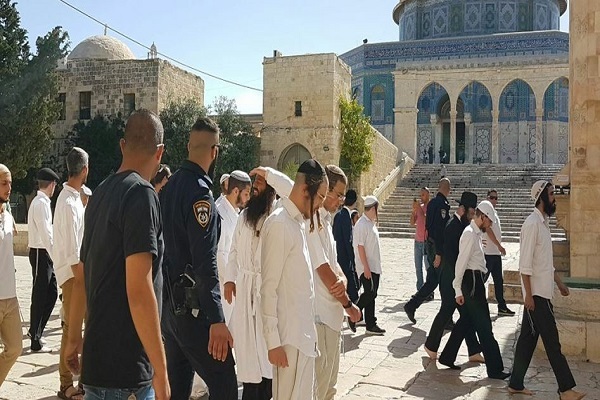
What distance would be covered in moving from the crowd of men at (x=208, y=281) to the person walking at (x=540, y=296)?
0.04ft

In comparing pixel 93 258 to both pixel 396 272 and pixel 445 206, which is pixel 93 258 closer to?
pixel 445 206

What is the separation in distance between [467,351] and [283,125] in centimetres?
1961

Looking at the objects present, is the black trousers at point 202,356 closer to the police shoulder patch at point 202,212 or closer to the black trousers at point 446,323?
the police shoulder patch at point 202,212

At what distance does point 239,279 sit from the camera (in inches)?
152

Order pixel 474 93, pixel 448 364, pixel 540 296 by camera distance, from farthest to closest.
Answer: pixel 474 93 < pixel 448 364 < pixel 540 296

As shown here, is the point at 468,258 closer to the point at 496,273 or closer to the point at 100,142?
the point at 496,273

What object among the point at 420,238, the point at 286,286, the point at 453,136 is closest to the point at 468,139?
the point at 453,136

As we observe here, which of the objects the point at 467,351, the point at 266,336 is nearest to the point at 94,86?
the point at 467,351

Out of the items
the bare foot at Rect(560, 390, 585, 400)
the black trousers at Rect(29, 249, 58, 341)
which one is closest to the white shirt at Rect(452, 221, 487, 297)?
the bare foot at Rect(560, 390, 585, 400)

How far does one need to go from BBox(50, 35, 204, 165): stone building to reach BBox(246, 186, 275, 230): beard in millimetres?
22720

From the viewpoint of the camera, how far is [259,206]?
3791mm

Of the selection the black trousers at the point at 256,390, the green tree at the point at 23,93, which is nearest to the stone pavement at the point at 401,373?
the black trousers at the point at 256,390

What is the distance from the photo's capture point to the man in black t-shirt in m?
2.24

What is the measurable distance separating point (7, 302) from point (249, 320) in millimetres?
1778
